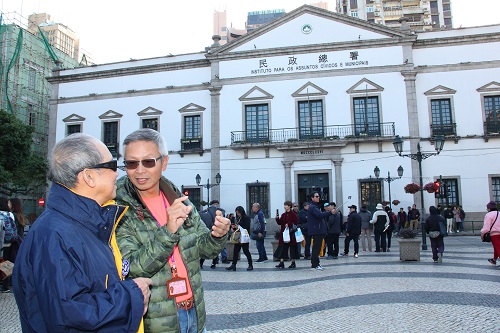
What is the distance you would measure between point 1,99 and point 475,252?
1320 inches

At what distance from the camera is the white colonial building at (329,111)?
23.9 meters

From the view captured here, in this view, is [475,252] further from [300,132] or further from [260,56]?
[260,56]

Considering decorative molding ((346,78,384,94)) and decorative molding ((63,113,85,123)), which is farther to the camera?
decorative molding ((63,113,85,123))

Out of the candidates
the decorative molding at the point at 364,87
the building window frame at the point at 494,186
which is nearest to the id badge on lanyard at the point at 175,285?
the decorative molding at the point at 364,87

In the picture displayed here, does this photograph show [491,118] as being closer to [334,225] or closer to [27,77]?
[334,225]

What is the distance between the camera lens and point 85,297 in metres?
1.74

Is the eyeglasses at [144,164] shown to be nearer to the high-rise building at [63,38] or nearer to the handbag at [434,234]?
the handbag at [434,234]

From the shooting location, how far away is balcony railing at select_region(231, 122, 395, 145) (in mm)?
24453

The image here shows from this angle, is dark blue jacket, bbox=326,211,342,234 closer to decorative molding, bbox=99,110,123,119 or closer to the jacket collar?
the jacket collar

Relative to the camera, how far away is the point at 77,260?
5.87 feet

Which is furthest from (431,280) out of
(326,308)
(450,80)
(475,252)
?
(450,80)

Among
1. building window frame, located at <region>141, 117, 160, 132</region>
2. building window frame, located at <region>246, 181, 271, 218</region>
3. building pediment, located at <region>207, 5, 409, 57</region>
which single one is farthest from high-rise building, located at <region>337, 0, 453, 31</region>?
building window frame, located at <region>246, 181, 271, 218</region>

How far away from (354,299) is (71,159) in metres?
5.56

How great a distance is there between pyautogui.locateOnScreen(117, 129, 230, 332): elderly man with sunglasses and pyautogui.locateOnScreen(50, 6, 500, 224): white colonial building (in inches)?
876
